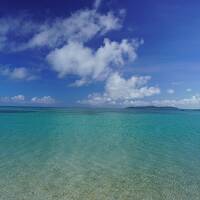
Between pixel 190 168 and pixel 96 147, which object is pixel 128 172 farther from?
pixel 96 147

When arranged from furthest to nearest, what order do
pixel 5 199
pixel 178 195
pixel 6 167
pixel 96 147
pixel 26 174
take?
pixel 96 147, pixel 6 167, pixel 26 174, pixel 178 195, pixel 5 199

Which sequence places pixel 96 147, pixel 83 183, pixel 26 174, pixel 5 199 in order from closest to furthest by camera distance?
pixel 5 199, pixel 83 183, pixel 26 174, pixel 96 147

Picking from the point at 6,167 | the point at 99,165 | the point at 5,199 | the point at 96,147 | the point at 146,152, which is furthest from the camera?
the point at 96,147

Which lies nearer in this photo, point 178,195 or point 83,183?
point 178,195

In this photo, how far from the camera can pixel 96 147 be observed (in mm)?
18719

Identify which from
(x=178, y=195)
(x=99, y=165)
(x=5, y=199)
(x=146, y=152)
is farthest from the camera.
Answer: (x=146, y=152)

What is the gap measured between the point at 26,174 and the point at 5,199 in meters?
2.89

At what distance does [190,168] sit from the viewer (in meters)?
12.9

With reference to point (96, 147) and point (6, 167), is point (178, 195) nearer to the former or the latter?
point (6, 167)

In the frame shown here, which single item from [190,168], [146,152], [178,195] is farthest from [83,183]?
[146,152]

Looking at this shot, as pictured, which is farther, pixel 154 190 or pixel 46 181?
pixel 46 181

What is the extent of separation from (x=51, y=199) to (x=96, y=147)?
33.1ft

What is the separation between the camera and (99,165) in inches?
521

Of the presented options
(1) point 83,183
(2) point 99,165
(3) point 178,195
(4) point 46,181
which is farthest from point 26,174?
(3) point 178,195
